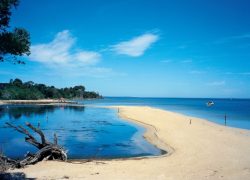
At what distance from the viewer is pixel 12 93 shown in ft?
469

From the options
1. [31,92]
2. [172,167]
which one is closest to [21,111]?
[172,167]

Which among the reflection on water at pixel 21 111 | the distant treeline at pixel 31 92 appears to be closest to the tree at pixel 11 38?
the reflection on water at pixel 21 111

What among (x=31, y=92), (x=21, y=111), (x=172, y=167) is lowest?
(x=172, y=167)

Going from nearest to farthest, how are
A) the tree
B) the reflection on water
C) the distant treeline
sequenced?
the tree → the reflection on water → the distant treeline

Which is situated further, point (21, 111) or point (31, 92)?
point (31, 92)

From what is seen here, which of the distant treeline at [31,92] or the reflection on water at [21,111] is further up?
the distant treeline at [31,92]

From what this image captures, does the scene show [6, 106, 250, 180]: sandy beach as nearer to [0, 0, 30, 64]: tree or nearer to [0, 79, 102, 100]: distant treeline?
[0, 0, 30, 64]: tree

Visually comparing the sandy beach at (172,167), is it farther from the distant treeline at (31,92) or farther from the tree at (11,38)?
the distant treeline at (31,92)

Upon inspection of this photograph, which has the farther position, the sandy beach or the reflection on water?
the reflection on water

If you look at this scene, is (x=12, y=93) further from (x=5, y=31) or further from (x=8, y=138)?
(x=5, y=31)

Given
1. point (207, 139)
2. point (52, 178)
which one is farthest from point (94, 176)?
point (207, 139)

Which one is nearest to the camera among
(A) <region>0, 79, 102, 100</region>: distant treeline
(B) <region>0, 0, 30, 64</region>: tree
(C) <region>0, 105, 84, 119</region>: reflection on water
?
(B) <region>0, 0, 30, 64</region>: tree

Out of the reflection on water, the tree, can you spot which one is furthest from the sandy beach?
the reflection on water

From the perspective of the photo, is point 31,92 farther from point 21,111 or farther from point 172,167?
point 172,167
